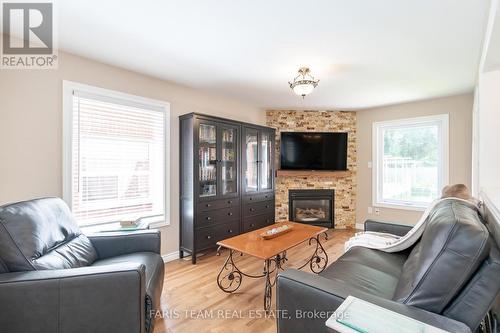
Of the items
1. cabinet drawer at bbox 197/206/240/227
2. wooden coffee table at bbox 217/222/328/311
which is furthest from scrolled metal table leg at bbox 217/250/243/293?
cabinet drawer at bbox 197/206/240/227

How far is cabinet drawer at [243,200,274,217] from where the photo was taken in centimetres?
368

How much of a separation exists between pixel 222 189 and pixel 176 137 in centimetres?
94

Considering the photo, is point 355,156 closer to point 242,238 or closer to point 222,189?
point 222,189

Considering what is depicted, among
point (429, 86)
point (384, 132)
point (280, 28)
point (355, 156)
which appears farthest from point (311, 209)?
point (280, 28)

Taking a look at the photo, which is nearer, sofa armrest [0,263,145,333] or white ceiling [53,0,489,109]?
sofa armrest [0,263,145,333]

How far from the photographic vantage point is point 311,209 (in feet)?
15.7

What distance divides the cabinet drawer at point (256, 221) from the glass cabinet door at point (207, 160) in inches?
29.9

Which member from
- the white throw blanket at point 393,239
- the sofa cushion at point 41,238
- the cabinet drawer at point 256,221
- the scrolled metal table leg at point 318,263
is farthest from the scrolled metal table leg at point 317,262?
the sofa cushion at point 41,238

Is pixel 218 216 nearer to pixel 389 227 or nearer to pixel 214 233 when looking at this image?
pixel 214 233

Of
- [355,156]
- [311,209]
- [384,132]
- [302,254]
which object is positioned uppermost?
[384,132]

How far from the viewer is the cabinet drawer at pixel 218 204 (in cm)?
309

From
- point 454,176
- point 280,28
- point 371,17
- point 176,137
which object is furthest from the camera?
point 454,176

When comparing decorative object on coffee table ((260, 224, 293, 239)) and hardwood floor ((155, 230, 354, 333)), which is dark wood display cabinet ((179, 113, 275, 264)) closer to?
hardwood floor ((155, 230, 354, 333))

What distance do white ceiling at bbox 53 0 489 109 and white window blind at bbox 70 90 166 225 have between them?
0.51 metres
